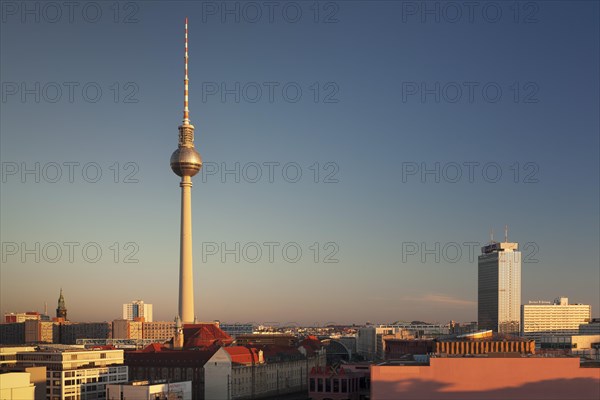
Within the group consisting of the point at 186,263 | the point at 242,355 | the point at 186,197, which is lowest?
the point at 242,355

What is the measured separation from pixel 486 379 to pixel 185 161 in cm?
8509

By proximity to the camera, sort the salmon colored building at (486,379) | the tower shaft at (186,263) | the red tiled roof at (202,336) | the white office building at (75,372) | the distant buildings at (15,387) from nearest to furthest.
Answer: the salmon colored building at (486,379)
the distant buildings at (15,387)
the white office building at (75,372)
the red tiled roof at (202,336)
the tower shaft at (186,263)

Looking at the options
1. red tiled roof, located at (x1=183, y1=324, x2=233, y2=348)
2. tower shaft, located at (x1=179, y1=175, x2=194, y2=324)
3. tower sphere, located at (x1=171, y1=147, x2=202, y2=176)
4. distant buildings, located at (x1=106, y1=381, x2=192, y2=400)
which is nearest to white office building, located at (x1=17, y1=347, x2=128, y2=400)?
distant buildings, located at (x1=106, y1=381, x2=192, y2=400)

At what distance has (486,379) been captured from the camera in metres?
61.7

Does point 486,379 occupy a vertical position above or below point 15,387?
above

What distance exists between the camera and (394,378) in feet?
205

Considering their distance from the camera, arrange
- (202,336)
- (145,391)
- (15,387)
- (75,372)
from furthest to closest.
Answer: (202,336) < (75,372) < (145,391) < (15,387)

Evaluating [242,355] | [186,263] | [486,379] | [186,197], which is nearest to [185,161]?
[186,197]

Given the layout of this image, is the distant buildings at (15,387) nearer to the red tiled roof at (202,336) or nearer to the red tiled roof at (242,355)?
the red tiled roof at (242,355)

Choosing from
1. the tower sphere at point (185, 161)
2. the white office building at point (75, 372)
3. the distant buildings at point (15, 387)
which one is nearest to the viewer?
the distant buildings at point (15, 387)

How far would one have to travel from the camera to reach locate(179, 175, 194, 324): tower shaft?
13238 centimetres

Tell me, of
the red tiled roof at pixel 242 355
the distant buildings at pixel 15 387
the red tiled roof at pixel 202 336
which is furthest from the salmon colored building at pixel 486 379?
the red tiled roof at pixel 202 336

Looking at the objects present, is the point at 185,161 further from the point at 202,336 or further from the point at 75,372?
the point at 75,372

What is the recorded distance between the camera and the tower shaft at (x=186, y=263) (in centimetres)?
13238
